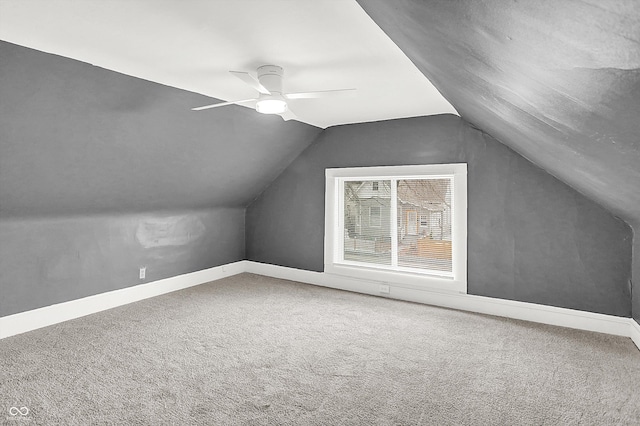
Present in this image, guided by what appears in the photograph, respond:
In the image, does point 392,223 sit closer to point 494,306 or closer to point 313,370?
point 494,306

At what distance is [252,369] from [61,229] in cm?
246

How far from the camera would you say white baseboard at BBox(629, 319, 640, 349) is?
10.4 feet

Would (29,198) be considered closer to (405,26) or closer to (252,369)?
(252,369)

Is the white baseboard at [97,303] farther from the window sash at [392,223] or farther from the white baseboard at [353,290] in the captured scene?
the window sash at [392,223]

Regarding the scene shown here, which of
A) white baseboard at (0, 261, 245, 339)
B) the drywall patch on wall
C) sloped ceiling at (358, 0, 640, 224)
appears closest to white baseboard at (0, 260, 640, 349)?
white baseboard at (0, 261, 245, 339)

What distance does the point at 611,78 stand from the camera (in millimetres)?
990

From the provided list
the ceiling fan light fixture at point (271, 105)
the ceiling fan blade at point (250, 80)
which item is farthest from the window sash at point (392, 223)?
the ceiling fan blade at point (250, 80)

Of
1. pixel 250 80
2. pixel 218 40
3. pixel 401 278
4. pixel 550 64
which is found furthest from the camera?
pixel 401 278

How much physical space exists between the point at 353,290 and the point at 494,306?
5.47ft

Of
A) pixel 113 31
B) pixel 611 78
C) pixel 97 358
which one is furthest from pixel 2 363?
pixel 611 78

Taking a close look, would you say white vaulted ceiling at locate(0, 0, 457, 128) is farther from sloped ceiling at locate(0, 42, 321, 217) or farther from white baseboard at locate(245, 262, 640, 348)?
white baseboard at locate(245, 262, 640, 348)

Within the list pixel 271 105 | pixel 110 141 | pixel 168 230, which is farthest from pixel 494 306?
pixel 110 141

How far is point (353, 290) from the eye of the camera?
4.84 metres

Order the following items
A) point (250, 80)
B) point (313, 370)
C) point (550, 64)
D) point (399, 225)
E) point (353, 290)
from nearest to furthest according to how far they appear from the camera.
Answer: point (550, 64) → point (250, 80) → point (313, 370) → point (399, 225) → point (353, 290)
